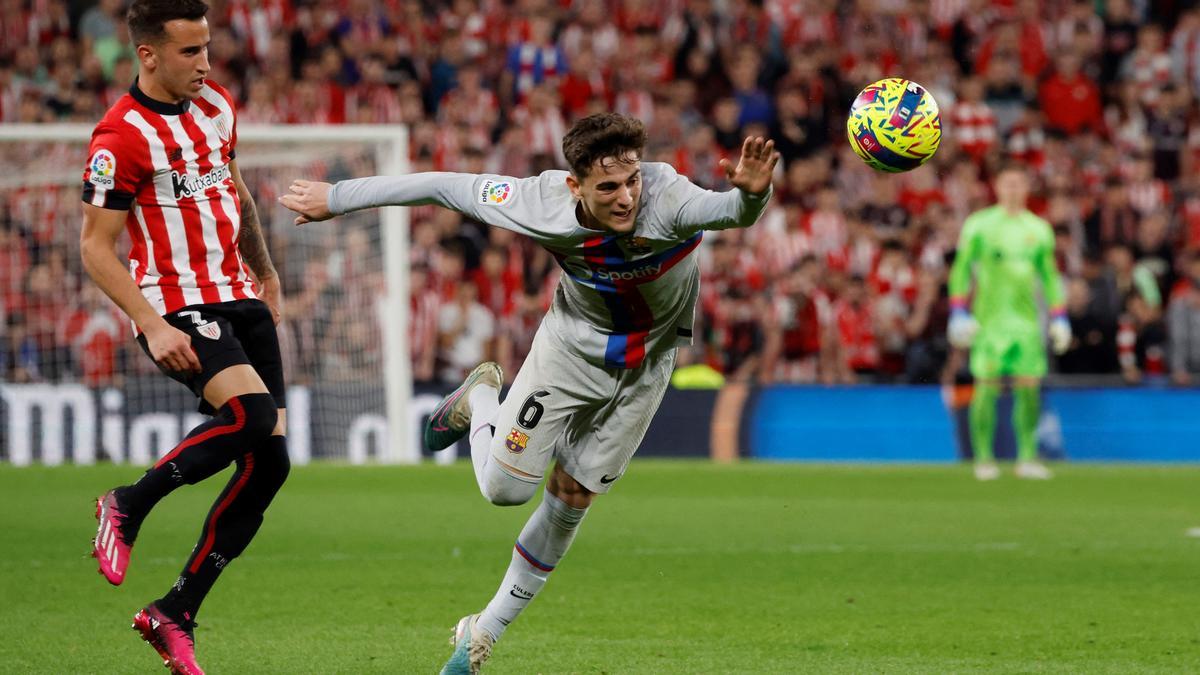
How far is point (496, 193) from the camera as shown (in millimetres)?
5844

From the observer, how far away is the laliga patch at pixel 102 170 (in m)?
5.70

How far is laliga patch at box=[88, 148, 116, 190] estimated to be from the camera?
18.7 ft

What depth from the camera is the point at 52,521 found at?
1055 cm

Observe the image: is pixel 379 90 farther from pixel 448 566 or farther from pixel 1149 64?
pixel 448 566

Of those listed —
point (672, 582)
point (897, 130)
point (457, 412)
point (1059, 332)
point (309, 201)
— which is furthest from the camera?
point (1059, 332)

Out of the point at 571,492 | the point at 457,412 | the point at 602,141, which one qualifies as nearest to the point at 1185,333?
the point at 457,412

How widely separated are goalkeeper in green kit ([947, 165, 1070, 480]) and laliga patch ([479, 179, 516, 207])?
9133mm

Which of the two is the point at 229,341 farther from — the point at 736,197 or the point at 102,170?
the point at 736,197

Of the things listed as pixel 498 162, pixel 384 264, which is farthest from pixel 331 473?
pixel 498 162

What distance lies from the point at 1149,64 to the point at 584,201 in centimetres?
1703

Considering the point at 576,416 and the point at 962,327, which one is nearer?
the point at 576,416

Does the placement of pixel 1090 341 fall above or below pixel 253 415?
below

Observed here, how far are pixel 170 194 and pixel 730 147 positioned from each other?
46.9ft

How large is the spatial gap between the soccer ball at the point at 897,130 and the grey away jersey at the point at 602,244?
92 cm
